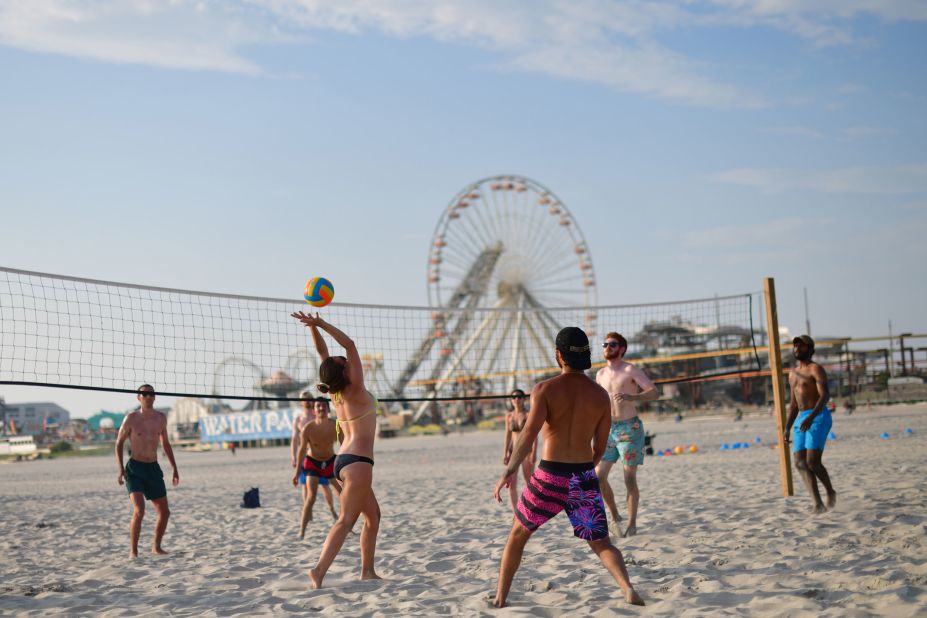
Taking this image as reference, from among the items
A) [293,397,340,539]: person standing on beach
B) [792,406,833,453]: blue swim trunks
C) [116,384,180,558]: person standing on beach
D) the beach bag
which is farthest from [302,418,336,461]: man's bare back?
[792,406,833,453]: blue swim trunks

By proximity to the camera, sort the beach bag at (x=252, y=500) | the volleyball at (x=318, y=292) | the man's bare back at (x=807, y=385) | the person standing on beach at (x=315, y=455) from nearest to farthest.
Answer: the volleyball at (x=318, y=292) → the man's bare back at (x=807, y=385) → the person standing on beach at (x=315, y=455) → the beach bag at (x=252, y=500)

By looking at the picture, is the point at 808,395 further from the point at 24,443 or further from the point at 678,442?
the point at 24,443

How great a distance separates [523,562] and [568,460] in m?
1.73

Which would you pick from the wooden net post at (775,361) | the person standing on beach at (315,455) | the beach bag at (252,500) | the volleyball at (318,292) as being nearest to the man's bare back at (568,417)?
the volleyball at (318,292)

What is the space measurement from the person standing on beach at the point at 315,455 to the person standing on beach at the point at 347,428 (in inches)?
110

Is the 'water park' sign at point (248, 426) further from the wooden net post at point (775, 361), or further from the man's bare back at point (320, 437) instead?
the wooden net post at point (775, 361)

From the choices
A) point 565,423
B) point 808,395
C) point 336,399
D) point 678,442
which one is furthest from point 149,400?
point 678,442

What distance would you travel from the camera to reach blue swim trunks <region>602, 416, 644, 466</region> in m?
6.31

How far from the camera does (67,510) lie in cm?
1212

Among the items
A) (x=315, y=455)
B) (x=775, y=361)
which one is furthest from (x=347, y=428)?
(x=775, y=361)

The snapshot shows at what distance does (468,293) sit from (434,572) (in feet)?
151

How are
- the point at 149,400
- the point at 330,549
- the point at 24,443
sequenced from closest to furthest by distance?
the point at 330,549
the point at 149,400
the point at 24,443

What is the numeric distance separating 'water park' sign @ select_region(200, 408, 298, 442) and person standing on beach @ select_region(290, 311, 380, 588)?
131ft

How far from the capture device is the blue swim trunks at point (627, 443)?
20.7 ft
